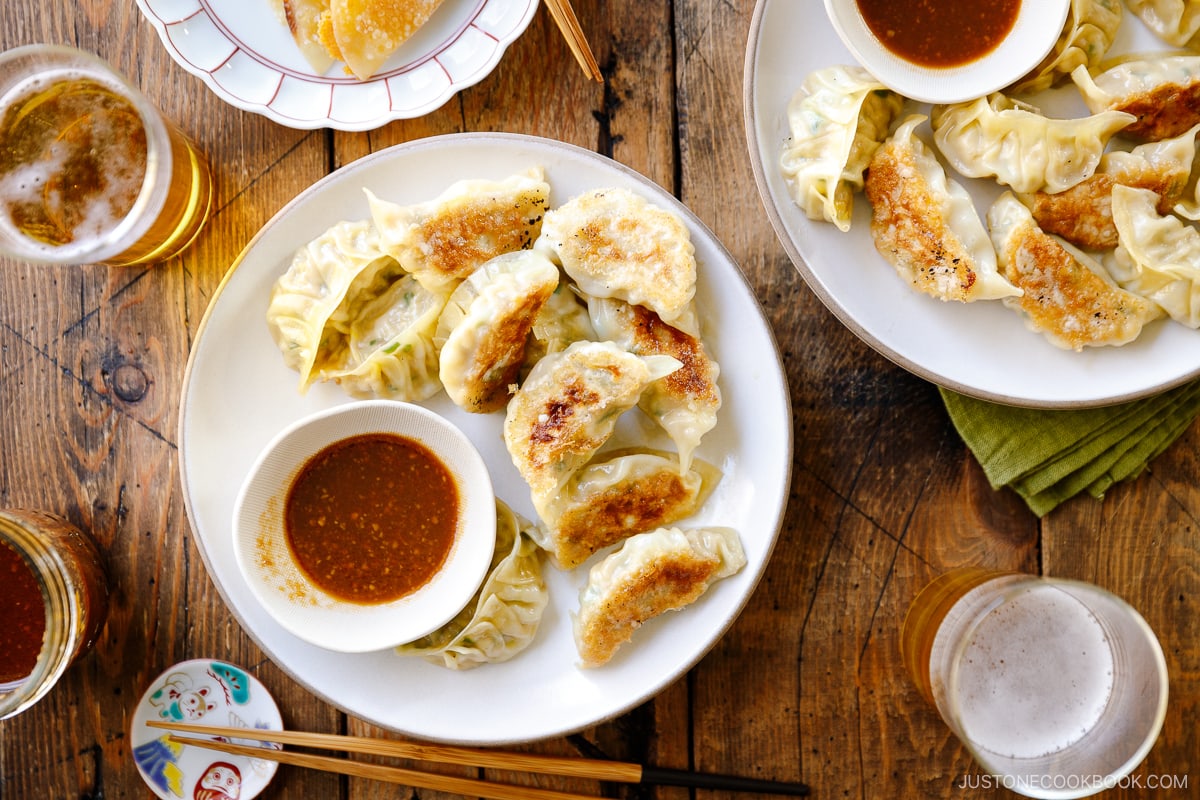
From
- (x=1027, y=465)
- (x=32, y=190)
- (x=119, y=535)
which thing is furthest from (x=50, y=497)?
(x=1027, y=465)

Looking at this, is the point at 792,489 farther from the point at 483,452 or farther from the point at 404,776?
the point at 404,776

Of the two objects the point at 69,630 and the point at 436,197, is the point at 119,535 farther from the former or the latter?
the point at 436,197

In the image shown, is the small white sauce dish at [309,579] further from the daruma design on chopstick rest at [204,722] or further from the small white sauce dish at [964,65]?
the small white sauce dish at [964,65]

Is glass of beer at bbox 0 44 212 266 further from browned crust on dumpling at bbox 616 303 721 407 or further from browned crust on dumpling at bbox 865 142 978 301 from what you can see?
browned crust on dumpling at bbox 865 142 978 301

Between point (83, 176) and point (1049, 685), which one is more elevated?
point (83, 176)

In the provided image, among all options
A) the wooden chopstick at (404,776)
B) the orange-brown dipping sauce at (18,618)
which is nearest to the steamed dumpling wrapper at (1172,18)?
the wooden chopstick at (404,776)

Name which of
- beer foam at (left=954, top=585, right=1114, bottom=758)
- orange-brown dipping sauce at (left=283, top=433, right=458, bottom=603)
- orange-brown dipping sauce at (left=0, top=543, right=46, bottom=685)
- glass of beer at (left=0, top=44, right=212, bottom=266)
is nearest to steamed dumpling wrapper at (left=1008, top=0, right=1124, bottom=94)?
beer foam at (left=954, top=585, right=1114, bottom=758)

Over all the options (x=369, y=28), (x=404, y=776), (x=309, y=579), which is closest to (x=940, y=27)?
(x=369, y=28)
